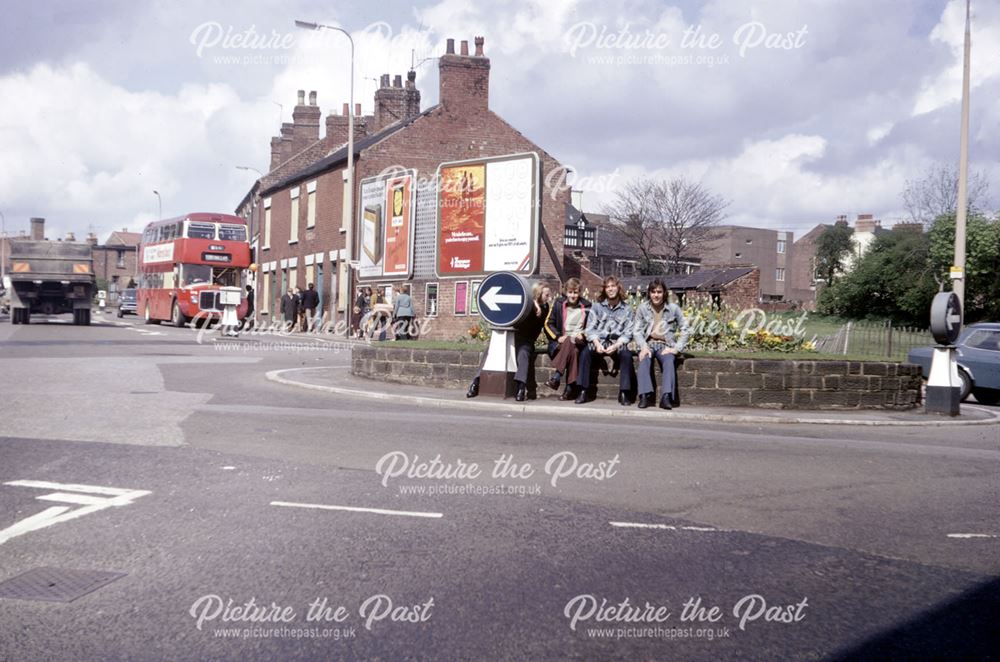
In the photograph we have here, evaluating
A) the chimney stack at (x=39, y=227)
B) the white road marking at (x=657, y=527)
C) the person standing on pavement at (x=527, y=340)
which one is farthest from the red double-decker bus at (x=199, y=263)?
the chimney stack at (x=39, y=227)

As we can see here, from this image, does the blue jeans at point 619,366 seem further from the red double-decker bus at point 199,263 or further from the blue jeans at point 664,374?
the red double-decker bus at point 199,263

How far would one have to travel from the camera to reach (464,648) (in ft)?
11.7

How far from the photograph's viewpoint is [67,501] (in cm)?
586

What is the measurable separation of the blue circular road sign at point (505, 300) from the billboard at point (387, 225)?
22911 mm

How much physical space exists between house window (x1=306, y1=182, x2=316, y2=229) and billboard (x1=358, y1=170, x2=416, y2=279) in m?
5.54

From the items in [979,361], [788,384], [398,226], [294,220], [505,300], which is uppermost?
[294,220]

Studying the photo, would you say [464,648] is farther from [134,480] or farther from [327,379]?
[327,379]

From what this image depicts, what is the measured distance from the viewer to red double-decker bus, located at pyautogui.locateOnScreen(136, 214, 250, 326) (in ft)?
132

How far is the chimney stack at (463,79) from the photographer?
39344 millimetres

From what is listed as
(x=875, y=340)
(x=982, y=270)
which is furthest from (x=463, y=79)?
(x=982, y=270)

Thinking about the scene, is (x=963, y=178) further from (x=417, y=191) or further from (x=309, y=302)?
(x=309, y=302)

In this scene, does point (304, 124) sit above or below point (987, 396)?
above

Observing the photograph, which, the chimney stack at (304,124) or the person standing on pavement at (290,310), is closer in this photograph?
the person standing on pavement at (290,310)

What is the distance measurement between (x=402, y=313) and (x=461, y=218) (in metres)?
11.3
